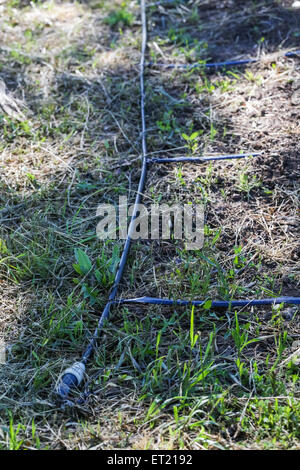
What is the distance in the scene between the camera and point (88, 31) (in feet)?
12.4

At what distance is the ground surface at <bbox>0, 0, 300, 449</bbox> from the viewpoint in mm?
1602

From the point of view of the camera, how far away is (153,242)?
221cm

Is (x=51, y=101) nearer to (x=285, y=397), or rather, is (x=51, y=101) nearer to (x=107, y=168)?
(x=107, y=168)

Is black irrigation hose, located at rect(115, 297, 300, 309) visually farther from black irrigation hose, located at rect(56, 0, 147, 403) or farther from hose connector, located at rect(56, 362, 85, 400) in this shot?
hose connector, located at rect(56, 362, 85, 400)

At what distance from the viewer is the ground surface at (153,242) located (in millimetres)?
1602

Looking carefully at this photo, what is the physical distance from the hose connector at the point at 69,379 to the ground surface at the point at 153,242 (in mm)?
45

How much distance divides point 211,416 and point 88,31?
3.17m

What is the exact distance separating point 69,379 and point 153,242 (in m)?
0.77

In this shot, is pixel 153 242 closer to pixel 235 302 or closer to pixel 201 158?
pixel 235 302

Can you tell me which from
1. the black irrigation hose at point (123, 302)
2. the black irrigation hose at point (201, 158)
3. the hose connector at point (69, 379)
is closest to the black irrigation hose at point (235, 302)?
the black irrigation hose at point (123, 302)

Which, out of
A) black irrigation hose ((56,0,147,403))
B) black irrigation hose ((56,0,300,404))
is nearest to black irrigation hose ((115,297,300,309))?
black irrigation hose ((56,0,300,404))

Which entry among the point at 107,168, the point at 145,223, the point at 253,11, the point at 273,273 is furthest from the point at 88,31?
the point at 273,273

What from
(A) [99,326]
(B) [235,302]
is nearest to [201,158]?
(B) [235,302]

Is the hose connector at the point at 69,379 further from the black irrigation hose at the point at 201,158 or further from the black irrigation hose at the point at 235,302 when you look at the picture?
the black irrigation hose at the point at 201,158
